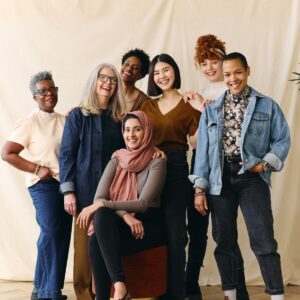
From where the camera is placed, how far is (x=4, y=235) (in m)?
4.14

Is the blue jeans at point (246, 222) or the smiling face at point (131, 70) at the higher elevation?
the smiling face at point (131, 70)

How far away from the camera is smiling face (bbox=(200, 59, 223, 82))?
3.31 m

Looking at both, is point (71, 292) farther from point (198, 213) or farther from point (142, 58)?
point (142, 58)

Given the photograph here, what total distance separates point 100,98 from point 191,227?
3.17 ft

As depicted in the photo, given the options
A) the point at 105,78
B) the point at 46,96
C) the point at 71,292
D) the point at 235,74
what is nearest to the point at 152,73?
the point at 105,78

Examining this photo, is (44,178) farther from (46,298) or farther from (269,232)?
(269,232)

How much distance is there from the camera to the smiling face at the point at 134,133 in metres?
2.94

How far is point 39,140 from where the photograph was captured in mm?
3234

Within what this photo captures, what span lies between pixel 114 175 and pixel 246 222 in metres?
0.74

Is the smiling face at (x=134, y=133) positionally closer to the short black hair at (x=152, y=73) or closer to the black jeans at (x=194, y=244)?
the short black hair at (x=152, y=73)

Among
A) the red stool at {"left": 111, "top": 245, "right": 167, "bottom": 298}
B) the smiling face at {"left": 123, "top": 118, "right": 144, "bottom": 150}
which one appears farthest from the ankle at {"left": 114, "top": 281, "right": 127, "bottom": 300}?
the smiling face at {"left": 123, "top": 118, "right": 144, "bottom": 150}

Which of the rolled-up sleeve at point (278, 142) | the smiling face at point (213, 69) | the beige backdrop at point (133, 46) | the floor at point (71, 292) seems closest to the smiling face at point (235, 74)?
the rolled-up sleeve at point (278, 142)

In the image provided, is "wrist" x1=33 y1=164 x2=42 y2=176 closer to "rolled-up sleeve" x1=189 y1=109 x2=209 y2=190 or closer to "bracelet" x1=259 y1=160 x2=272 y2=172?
"rolled-up sleeve" x1=189 y1=109 x2=209 y2=190

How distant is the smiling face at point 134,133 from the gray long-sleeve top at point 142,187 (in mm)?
119
